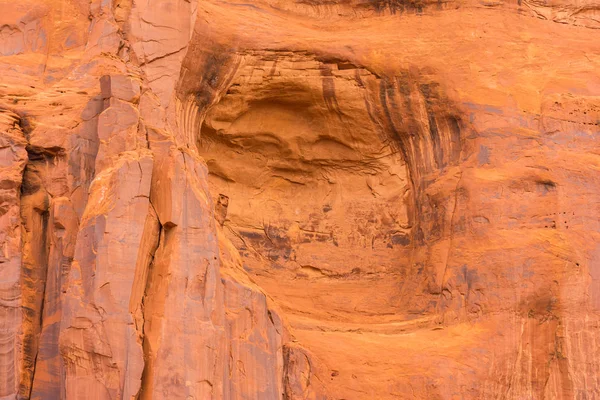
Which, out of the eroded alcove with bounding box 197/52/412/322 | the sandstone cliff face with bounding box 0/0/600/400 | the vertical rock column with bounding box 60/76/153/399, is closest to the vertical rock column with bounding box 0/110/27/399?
the sandstone cliff face with bounding box 0/0/600/400

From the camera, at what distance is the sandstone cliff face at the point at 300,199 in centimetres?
1246

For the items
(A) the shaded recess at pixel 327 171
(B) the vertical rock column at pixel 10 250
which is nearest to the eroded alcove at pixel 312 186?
(A) the shaded recess at pixel 327 171

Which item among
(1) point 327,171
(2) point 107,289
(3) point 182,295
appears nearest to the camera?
(2) point 107,289

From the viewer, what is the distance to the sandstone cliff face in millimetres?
12461

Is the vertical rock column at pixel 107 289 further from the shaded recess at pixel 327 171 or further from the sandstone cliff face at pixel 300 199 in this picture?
the shaded recess at pixel 327 171

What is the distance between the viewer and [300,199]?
16938 millimetres

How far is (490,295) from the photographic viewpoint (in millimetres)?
14820

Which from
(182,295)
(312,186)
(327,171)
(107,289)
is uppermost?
(107,289)

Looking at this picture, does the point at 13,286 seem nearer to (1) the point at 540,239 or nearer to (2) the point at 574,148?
(1) the point at 540,239

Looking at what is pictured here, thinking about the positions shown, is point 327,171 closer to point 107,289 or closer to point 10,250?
point 107,289

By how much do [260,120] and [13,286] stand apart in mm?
5138

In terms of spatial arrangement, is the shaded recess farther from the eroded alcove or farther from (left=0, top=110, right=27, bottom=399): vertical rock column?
(left=0, top=110, right=27, bottom=399): vertical rock column

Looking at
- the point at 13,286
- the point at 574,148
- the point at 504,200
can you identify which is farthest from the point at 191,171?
the point at 574,148

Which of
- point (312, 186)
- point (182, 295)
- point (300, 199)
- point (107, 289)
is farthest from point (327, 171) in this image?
point (107, 289)
